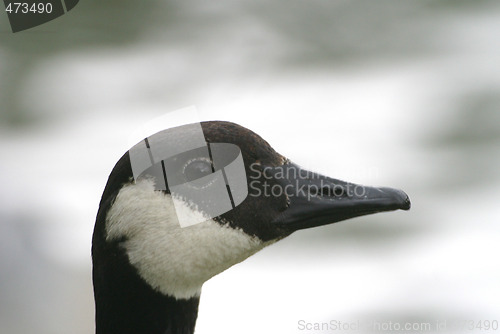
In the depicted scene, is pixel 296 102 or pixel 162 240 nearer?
pixel 162 240

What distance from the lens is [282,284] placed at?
246 inches

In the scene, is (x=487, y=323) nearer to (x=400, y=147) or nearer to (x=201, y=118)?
(x=400, y=147)

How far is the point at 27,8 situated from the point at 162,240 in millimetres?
6431

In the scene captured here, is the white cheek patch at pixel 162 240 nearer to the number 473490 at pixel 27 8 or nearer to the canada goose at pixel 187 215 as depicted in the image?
the canada goose at pixel 187 215

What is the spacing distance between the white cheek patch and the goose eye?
0.10 meters

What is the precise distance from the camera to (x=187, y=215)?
107 inches

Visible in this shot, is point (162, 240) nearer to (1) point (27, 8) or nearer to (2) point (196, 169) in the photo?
(2) point (196, 169)

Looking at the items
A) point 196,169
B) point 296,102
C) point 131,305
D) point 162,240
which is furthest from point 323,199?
point 296,102

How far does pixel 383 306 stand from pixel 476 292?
0.70 meters

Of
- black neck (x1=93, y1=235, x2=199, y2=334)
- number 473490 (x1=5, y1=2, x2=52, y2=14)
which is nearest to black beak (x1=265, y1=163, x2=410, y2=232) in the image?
black neck (x1=93, y1=235, x2=199, y2=334)

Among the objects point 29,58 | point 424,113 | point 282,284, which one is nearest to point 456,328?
point 282,284

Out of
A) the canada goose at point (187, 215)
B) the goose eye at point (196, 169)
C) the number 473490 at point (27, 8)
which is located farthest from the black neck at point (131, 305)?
the number 473490 at point (27, 8)

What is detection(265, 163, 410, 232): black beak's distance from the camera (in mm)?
2721

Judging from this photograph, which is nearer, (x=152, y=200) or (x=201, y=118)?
(x=152, y=200)
